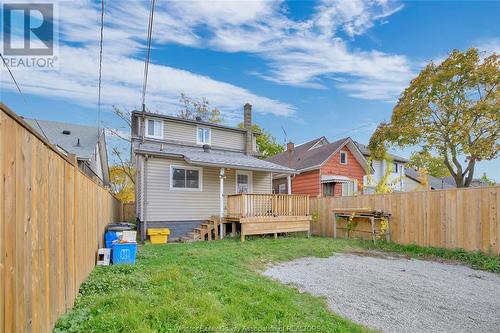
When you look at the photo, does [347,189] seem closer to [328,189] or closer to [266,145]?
[328,189]

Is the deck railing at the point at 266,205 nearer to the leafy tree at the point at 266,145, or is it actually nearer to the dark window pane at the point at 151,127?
the dark window pane at the point at 151,127

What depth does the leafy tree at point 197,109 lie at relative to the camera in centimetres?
2633

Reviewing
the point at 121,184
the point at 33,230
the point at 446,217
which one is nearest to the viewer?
the point at 33,230

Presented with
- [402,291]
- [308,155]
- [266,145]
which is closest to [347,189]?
[308,155]

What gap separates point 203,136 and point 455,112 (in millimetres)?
13565

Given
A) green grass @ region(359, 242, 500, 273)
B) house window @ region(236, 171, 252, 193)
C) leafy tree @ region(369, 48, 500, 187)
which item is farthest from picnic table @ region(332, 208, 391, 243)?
leafy tree @ region(369, 48, 500, 187)

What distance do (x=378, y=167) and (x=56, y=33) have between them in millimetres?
22381

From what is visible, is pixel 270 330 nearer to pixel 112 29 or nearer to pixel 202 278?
pixel 202 278

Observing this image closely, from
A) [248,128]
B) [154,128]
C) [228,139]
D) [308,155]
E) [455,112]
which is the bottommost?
[308,155]

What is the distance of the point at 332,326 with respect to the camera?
10.5 feet

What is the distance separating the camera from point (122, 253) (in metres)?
5.99

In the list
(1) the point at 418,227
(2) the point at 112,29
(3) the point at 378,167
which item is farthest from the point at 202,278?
(3) the point at 378,167

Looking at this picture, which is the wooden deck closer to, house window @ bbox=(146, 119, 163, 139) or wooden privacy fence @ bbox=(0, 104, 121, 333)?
house window @ bbox=(146, 119, 163, 139)

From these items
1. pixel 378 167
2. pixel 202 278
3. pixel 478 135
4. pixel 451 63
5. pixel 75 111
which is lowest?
pixel 202 278
